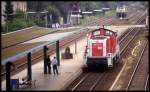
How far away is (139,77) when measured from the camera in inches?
Answer: 1107

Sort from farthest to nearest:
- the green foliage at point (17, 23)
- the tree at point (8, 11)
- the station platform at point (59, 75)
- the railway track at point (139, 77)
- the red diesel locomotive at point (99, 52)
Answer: the tree at point (8, 11), the green foliage at point (17, 23), the red diesel locomotive at point (99, 52), the railway track at point (139, 77), the station platform at point (59, 75)

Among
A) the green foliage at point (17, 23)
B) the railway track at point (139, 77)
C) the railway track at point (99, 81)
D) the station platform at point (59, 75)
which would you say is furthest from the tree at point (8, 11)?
the railway track at point (99, 81)

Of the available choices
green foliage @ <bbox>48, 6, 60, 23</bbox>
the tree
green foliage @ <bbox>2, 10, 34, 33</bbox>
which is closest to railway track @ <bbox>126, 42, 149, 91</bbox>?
green foliage @ <bbox>2, 10, 34, 33</bbox>

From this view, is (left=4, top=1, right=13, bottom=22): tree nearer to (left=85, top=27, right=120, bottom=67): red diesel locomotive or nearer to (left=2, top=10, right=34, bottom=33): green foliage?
(left=2, top=10, right=34, bottom=33): green foliage

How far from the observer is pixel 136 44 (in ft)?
151

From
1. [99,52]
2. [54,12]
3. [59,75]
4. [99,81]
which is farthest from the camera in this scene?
[54,12]

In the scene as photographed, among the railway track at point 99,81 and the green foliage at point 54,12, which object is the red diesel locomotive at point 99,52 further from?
the green foliage at point 54,12

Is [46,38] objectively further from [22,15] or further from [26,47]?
[22,15]

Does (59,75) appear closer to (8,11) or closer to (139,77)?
(139,77)

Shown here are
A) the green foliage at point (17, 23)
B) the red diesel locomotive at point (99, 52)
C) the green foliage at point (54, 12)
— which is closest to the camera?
the red diesel locomotive at point (99, 52)

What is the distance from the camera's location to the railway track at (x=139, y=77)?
81.9 feet

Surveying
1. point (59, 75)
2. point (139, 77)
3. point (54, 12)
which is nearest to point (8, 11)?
point (54, 12)

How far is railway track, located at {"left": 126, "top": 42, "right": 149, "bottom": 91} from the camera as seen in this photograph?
25.0m

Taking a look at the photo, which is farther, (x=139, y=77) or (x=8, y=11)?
(x=8, y=11)
